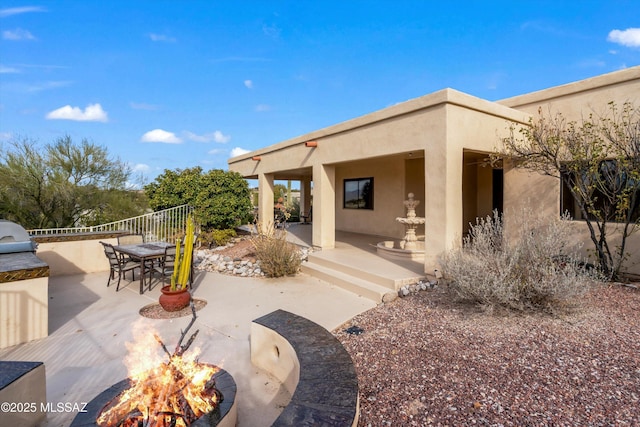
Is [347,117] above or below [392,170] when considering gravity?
above

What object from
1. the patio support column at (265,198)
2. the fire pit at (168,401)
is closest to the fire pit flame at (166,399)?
the fire pit at (168,401)

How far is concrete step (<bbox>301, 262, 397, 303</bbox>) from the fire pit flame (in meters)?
4.19

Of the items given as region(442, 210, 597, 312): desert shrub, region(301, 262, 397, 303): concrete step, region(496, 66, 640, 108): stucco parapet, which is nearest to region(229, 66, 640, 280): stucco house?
region(496, 66, 640, 108): stucco parapet

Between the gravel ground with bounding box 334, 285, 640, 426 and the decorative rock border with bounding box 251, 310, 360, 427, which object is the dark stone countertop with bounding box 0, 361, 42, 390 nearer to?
the decorative rock border with bounding box 251, 310, 360, 427

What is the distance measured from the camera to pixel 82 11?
8.96 meters

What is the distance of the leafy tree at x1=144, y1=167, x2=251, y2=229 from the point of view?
12375 millimetres

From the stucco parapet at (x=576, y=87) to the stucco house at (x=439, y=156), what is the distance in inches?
0.7

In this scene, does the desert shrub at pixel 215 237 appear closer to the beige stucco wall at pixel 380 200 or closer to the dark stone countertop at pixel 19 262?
the beige stucco wall at pixel 380 200

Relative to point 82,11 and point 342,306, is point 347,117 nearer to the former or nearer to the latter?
point 342,306

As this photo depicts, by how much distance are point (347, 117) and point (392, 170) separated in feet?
11.8

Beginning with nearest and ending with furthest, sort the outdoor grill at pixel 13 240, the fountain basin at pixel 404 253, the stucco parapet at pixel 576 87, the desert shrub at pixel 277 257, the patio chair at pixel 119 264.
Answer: the outdoor grill at pixel 13 240, the stucco parapet at pixel 576 87, the patio chair at pixel 119 264, the desert shrub at pixel 277 257, the fountain basin at pixel 404 253

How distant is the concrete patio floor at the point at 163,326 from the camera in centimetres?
345

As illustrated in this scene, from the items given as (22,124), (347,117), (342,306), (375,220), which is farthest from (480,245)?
(22,124)

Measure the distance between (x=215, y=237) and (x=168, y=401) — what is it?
34.6 ft
